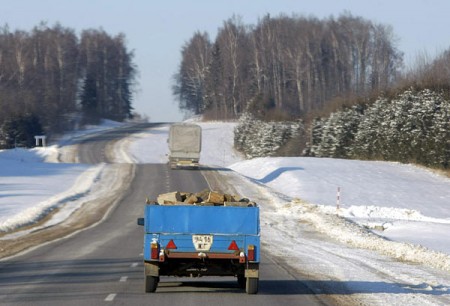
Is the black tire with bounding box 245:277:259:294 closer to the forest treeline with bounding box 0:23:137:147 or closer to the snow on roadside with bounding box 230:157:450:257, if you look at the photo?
the snow on roadside with bounding box 230:157:450:257

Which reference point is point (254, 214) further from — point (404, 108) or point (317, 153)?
point (317, 153)

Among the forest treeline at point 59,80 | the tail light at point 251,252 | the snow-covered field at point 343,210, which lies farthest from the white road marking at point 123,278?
the forest treeline at point 59,80

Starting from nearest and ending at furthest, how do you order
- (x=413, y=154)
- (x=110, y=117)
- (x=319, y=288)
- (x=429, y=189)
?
(x=319, y=288) < (x=429, y=189) < (x=413, y=154) < (x=110, y=117)

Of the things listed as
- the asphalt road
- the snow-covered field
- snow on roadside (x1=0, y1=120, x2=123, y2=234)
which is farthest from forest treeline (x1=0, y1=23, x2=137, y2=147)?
the asphalt road

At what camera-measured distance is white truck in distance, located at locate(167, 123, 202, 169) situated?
6600 centimetres

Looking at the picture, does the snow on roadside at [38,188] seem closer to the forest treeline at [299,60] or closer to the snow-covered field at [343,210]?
the snow-covered field at [343,210]

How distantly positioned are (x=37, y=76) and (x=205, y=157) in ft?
105

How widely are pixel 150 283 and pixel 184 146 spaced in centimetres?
5032

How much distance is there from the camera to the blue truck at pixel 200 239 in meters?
15.7

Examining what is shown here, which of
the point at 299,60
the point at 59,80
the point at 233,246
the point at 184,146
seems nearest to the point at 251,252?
the point at 233,246

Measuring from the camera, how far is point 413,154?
70.8 meters

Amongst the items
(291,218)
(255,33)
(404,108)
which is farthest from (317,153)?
(255,33)

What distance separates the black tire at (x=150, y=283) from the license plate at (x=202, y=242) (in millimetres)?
868

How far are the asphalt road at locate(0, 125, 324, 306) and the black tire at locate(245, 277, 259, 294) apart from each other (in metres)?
0.14
